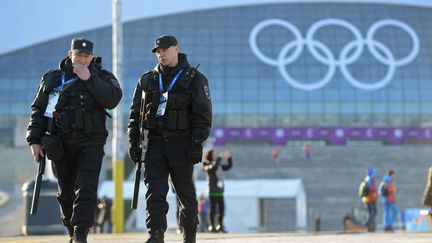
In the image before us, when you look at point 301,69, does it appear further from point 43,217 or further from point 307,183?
point 43,217

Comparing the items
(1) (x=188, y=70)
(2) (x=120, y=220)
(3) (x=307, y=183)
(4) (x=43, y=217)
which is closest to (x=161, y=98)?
(1) (x=188, y=70)

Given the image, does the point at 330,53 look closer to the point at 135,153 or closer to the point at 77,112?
the point at 135,153

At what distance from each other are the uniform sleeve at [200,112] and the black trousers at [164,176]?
14cm

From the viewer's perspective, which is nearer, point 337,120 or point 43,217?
point 43,217

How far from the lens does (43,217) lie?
13.8 metres

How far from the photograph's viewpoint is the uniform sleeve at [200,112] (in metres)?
6.56

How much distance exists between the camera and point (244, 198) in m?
26.2

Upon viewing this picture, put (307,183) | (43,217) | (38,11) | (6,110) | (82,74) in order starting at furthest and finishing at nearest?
1. (38,11)
2. (6,110)
3. (307,183)
4. (43,217)
5. (82,74)

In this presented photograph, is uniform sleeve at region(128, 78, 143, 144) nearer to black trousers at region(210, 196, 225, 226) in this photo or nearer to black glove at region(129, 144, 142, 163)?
black glove at region(129, 144, 142, 163)

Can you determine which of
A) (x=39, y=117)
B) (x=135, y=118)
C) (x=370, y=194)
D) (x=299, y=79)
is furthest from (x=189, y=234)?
(x=299, y=79)

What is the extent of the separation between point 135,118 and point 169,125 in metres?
0.40

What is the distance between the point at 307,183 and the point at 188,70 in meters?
37.9

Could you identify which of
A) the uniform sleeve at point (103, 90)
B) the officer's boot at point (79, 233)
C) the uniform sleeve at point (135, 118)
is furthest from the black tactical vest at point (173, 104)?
the officer's boot at point (79, 233)

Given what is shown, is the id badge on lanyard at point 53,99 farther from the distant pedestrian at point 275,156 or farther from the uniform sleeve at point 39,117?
the distant pedestrian at point 275,156
